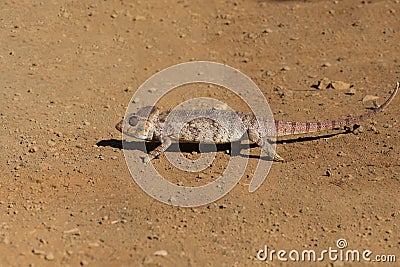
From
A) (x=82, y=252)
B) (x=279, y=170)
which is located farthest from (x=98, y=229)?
(x=279, y=170)

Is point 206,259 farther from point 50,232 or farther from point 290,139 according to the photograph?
point 290,139

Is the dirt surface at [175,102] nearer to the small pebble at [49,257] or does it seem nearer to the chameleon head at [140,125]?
the small pebble at [49,257]

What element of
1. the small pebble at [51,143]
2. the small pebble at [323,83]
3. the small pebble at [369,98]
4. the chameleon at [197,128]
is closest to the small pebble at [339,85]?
the small pebble at [323,83]

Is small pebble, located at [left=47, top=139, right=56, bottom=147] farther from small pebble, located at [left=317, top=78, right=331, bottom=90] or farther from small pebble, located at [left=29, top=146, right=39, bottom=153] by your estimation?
small pebble, located at [left=317, top=78, right=331, bottom=90]

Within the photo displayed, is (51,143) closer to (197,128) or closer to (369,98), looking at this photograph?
(197,128)

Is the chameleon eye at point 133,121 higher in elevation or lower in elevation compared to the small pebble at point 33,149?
higher

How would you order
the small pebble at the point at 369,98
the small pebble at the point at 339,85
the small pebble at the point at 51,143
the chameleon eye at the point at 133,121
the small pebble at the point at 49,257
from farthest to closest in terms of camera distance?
the small pebble at the point at 339,85
the small pebble at the point at 369,98
the small pebble at the point at 51,143
the chameleon eye at the point at 133,121
the small pebble at the point at 49,257

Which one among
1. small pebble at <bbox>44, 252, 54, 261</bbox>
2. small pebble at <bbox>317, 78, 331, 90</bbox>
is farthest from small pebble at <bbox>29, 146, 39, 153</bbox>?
small pebble at <bbox>317, 78, 331, 90</bbox>
